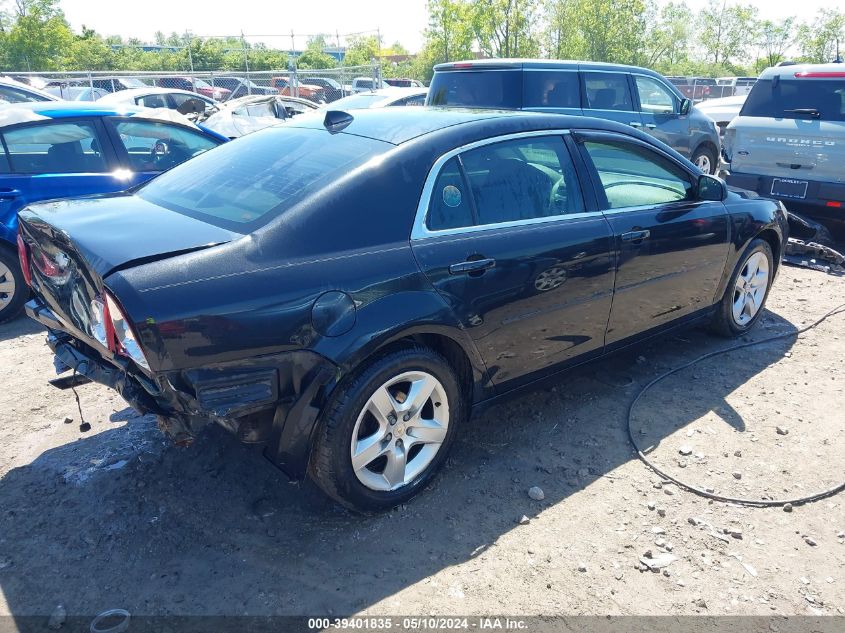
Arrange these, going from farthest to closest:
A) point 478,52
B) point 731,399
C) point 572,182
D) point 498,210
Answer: point 478,52 → point 731,399 → point 572,182 → point 498,210

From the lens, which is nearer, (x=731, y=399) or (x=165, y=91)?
(x=731, y=399)

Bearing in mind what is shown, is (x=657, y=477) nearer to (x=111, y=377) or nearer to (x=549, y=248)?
(x=549, y=248)

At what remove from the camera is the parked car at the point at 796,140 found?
7008 mm

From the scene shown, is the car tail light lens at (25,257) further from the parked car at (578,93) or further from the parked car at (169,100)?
the parked car at (169,100)

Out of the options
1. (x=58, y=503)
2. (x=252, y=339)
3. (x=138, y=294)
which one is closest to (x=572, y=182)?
(x=252, y=339)

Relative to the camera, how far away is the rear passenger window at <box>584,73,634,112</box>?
337 inches

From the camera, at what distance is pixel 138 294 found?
232 centimetres

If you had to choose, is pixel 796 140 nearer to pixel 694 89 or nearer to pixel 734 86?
pixel 694 89

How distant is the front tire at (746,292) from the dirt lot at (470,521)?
797 mm

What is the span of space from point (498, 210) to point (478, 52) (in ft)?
110

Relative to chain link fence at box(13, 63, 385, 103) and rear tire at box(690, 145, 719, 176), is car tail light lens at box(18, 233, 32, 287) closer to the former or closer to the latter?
rear tire at box(690, 145, 719, 176)

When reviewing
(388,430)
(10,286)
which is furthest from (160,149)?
(388,430)

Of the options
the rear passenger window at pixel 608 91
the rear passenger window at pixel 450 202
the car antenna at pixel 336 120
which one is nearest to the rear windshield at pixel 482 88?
the rear passenger window at pixel 608 91

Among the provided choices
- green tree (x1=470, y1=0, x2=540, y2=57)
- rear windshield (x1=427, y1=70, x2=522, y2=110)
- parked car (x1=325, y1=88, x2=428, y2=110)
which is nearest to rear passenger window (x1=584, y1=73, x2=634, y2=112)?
rear windshield (x1=427, y1=70, x2=522, y2=110)
